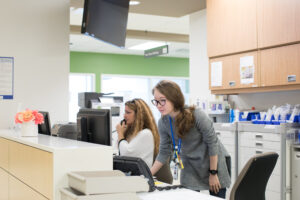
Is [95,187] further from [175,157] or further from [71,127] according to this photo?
[71,127]

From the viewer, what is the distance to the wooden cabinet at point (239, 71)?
429cm

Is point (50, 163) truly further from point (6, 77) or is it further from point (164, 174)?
point (6, 77)

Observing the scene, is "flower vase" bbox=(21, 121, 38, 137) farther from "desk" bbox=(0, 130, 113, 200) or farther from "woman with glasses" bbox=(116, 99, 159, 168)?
"woman with glasses" bbox=(116, 99, 159, 168)

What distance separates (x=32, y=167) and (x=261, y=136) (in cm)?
245

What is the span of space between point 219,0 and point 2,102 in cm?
283

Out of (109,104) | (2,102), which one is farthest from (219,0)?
(2,102)

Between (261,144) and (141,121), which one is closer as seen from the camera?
(141,121)

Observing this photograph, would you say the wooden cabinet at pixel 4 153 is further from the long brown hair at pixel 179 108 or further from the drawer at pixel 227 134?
the drawer at pixel 227 134

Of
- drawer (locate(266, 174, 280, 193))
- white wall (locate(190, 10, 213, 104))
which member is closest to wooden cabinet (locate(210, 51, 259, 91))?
white wall (locate(190, 10, 213, 104))

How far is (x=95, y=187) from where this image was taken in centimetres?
185

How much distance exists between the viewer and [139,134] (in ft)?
10.4

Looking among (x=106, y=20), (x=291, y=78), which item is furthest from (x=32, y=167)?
(x=291, y=78)

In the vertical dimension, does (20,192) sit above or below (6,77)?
below

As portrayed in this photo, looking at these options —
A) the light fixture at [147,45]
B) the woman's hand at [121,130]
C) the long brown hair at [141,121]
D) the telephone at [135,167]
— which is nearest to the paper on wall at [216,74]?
the long brown hair at [141,121]
